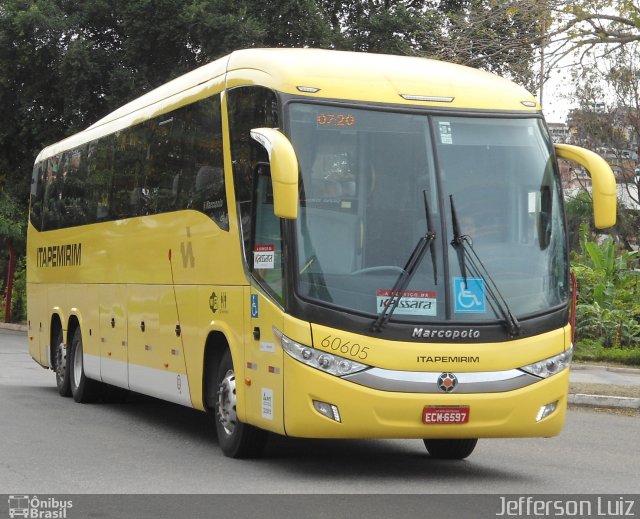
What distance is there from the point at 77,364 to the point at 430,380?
864 centimetres

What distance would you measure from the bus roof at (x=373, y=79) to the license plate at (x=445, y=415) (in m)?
2.49

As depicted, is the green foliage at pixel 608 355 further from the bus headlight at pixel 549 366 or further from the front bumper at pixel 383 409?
the front bumper at pixel 383 409

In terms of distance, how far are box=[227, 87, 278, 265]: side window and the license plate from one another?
205 centimetres

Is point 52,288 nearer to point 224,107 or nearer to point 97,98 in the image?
point 224,107

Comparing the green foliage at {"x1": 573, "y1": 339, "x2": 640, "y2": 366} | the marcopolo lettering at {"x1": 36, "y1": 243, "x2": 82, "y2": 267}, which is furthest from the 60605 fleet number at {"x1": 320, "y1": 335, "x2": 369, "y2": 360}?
the green foliage at {"x1": 573, "y1": 339, "x2": 640, "y2": 366}

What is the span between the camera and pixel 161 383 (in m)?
13.3

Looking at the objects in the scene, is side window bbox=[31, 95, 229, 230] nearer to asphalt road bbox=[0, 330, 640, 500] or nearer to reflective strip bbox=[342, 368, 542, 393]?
asphalt road bbox=[0, 330, 640, 500]

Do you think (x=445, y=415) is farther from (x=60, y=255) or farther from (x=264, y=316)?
(x=60, y=255)

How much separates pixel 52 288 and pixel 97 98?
1656 centimetres

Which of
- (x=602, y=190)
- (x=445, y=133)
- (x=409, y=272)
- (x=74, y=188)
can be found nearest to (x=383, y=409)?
(x=409, y=272)

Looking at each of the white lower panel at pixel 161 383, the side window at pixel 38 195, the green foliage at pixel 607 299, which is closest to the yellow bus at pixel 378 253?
the white lower panel at pixel 161 383

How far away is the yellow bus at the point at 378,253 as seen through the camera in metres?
9.69
